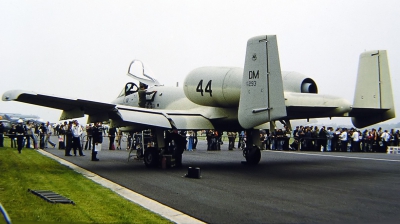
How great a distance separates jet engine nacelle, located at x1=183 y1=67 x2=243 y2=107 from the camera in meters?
16.2

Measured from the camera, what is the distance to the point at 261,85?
1390cm

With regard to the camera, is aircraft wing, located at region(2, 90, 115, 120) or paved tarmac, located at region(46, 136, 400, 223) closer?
paved tarmac, located at region(46, 136, 400, 223)

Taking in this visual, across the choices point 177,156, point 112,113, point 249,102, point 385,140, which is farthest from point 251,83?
point 385,140

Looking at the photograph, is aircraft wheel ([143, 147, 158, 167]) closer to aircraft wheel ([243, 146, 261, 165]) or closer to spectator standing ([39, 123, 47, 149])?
aircraft wheel ([243, 146, 261, 165])

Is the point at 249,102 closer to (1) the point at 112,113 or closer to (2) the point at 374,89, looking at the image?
(1) the point at 112,113

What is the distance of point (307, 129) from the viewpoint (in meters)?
34.5

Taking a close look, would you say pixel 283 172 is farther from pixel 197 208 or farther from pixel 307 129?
pixel 307 129

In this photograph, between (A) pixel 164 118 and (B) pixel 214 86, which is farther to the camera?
(A) pixel 164 118

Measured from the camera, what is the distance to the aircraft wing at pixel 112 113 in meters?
15.1

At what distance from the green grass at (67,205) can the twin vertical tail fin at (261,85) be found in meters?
4.86

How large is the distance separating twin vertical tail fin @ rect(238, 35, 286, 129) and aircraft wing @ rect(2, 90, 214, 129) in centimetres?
343

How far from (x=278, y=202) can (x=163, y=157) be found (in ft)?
27.1

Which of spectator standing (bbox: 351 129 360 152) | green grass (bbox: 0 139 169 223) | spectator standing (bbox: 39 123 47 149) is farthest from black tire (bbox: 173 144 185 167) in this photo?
spectator standing (bbox: 351 129 360 152)

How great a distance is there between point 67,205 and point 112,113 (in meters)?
7.58
